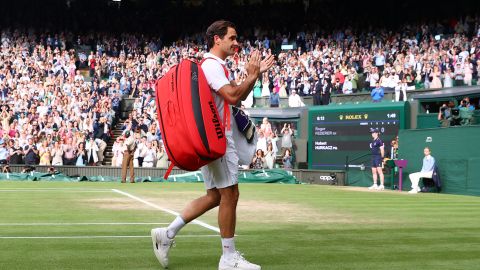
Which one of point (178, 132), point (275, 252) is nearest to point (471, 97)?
point (275, 252)

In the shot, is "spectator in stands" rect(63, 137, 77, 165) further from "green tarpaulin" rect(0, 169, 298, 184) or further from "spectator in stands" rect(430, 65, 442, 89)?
"spectator in stands" rect(430, 65, 442, 89)

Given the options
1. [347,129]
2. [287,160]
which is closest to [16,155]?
[287,160]

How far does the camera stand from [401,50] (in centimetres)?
3206

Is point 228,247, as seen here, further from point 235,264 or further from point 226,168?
point 226,168

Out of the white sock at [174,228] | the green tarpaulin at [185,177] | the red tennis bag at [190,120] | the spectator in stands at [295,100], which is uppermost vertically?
the spectator in stands at [295,100]

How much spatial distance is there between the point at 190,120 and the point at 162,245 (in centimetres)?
125

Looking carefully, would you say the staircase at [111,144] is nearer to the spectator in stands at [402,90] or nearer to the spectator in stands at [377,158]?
the spectator in stands at [377,158]

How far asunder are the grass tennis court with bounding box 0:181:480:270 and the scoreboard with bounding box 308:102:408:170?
11314 mm

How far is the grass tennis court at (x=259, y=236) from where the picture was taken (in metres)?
6.72

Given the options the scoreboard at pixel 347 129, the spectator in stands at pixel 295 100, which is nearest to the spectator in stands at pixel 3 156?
the spectator in stands at pixel 295 100

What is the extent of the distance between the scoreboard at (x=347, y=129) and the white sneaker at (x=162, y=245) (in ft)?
66.9

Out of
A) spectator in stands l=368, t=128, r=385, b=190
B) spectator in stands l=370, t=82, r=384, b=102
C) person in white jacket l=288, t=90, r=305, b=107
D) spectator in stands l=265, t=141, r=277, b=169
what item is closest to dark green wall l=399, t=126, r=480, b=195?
spectator in stands l=368, t=128, r=385, b=190

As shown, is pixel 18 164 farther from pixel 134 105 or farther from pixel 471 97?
pixel 471 97

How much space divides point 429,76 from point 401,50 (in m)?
4.49
